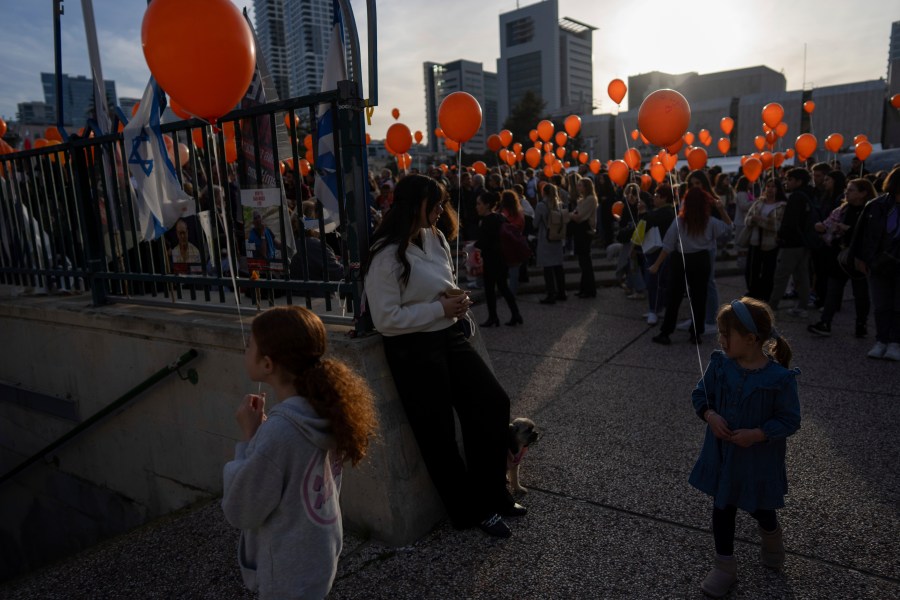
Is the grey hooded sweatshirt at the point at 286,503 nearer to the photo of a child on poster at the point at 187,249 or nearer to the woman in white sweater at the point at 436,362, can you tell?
the woman in white sweater at the point at 436,362

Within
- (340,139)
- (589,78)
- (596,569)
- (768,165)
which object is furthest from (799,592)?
(589,78)

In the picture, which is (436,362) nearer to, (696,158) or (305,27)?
(305,27)

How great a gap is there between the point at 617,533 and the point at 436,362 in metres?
1.24

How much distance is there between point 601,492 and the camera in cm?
335

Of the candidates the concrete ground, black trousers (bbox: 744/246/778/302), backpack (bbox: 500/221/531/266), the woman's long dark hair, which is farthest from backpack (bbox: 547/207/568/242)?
the woman's long dark hair

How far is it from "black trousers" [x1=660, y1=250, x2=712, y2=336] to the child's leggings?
4111mm

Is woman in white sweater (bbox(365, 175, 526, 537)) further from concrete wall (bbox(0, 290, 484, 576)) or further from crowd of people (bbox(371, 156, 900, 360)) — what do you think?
crowd of people (bbox(371, 156, 900, 360))

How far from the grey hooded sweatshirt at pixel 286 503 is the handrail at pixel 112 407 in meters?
2.14

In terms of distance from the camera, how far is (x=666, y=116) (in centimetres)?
555

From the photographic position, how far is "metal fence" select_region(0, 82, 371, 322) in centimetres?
311

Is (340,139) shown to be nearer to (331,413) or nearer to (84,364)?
(331,413)

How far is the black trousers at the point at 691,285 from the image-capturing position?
6473 mm

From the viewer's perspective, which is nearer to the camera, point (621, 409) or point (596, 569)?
point (596, 569)

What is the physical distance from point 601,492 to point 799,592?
42.3 inches
